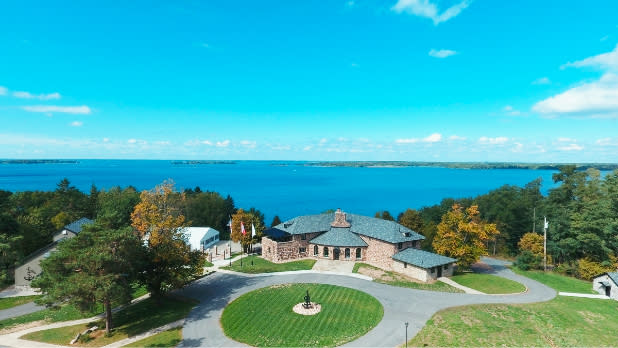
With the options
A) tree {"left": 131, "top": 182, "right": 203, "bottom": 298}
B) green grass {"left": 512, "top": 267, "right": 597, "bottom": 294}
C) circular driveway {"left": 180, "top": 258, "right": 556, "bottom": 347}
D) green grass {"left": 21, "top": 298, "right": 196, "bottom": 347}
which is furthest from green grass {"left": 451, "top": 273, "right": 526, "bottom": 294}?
green grass {"left": 21, "top": 298, "right": 196, "bottom": 347}

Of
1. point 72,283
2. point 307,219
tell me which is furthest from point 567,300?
point 72,283

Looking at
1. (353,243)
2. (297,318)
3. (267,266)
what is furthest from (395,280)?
(267,266)

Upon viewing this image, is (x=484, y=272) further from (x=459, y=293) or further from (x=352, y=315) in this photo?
(x=352, y=315)

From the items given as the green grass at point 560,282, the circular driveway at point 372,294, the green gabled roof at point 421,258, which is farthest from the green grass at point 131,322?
the green grass at point 560,282

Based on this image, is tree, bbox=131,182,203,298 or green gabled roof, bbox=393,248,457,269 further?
green gabled roof, bbox=393,248,457,269

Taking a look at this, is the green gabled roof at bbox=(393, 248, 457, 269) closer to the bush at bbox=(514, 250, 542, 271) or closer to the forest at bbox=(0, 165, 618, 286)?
the forest at bbox=(0, 165, 618, 286)

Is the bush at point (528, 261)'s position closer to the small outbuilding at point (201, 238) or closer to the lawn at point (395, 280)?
the lawn at point (395, 280)

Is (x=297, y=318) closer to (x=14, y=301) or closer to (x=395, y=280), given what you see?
(x=395, y=280)
